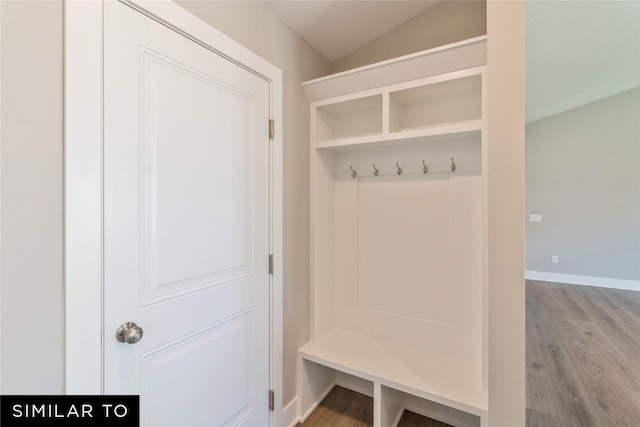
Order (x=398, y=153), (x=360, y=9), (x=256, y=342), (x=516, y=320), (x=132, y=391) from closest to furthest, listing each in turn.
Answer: (x=132, y=391) < (x=516, y=320) < (x=256, y=342) < (x=360, y=9) < (x=398, y=153)

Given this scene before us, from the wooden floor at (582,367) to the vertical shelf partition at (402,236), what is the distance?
44cm

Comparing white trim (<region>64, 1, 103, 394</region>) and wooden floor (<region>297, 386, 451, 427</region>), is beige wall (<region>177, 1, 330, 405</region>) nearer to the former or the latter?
wooden floor (<region>297, 386, 451, 427</region>)

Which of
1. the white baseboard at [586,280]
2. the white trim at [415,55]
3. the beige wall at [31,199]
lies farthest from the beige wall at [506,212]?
the white baseboard at [586,280]

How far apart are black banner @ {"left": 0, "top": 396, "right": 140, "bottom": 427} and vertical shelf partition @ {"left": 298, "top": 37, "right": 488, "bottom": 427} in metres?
1.05

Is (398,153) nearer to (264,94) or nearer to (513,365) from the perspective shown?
(264,94)

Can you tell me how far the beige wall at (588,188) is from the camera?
12.0ft

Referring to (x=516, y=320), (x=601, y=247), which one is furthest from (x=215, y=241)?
(x=601, y=247)

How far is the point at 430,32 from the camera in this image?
1745mm

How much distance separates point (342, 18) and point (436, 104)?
0.80 metres

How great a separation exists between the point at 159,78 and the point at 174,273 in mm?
757

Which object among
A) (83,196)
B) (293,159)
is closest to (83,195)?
(83,196)

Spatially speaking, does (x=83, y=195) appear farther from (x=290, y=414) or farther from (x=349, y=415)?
(x=349, y=415)

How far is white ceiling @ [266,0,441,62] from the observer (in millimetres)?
1539

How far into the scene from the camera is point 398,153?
1.87 metres
